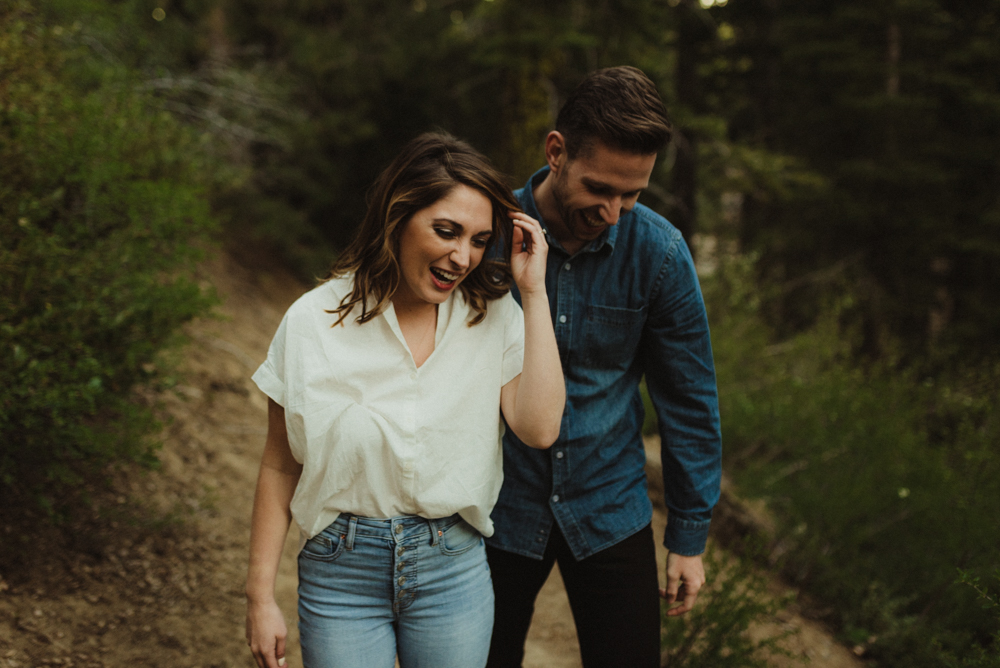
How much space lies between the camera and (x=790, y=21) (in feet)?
33.9

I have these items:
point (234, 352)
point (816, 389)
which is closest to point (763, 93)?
point (816, 389)

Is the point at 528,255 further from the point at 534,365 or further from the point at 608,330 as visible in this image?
the point at 608,330

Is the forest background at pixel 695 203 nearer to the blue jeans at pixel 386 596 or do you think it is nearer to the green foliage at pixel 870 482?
the green foliage at pixel 870 482

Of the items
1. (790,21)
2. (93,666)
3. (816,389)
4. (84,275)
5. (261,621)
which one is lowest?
(93,666)

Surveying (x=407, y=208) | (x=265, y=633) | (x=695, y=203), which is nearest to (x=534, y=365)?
(x=407, y=208)

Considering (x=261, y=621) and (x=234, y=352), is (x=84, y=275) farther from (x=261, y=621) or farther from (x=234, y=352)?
(x=234, y=352)

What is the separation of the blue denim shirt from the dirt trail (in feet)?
5.76

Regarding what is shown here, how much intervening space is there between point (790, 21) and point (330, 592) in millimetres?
11584

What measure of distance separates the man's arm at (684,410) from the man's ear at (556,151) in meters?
0.44

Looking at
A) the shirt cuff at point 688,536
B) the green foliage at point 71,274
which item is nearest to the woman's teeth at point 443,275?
the shirt cuff at point 688,536

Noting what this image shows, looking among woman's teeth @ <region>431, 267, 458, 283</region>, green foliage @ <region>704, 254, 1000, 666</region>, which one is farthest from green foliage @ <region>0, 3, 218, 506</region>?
green foliage @ <region>704, 254, 1000, 666</region>

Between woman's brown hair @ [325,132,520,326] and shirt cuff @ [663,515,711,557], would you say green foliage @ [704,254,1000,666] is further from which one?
woman's brown hair @ [325,132,520,326]

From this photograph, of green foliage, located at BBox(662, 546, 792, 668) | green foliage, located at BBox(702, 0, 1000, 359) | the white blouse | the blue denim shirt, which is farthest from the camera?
green foliage, located at BBox(702, 0, 1000, 359)

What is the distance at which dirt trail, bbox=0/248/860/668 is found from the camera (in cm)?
258
